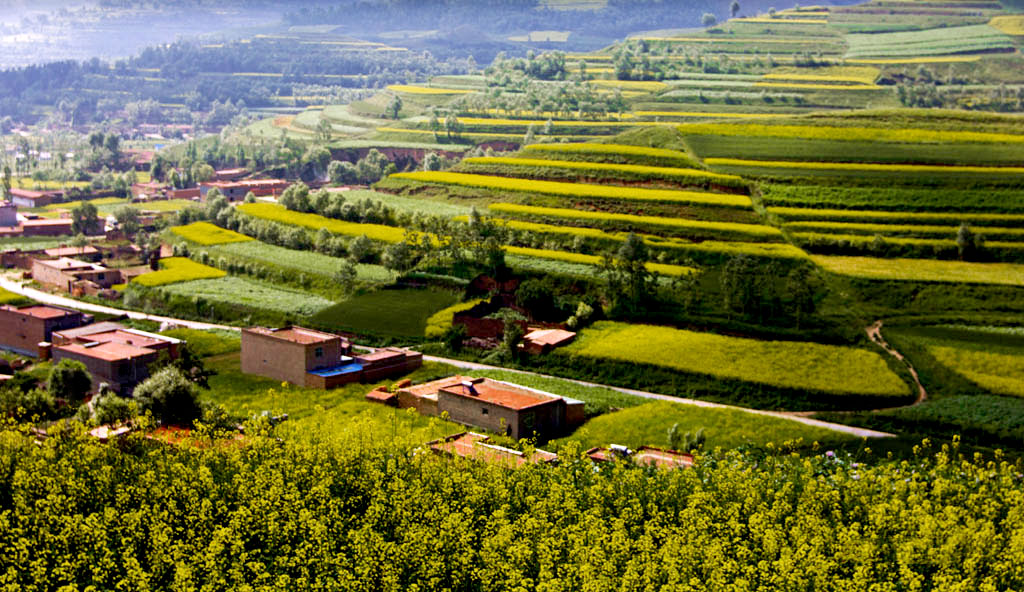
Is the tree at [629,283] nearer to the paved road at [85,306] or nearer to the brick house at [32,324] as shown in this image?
the paved road at [85,306]

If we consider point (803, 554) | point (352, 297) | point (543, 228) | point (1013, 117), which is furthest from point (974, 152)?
point (803, 554)

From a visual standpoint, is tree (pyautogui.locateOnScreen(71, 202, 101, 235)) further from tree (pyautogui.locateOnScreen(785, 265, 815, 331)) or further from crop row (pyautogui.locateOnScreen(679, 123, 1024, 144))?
tree (pyautogui.locateOnScreen(785, 265, 815, 331))

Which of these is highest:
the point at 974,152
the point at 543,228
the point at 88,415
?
the point at 974,152

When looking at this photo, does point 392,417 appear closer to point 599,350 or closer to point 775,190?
point 599,350

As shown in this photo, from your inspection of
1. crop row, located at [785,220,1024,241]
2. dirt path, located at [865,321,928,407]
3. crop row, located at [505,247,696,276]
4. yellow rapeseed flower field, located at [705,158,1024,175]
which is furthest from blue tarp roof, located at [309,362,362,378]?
yellow rapeseed flower field, located at [705,158,1024,175]

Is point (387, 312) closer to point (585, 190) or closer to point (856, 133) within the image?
point (585, 190)

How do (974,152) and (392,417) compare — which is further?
(974,152)

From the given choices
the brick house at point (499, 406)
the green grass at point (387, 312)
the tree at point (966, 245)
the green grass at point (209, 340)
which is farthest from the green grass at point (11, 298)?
the tree at point (966, 245)

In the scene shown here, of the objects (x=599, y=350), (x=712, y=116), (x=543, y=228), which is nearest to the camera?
(x=599, y=350)
